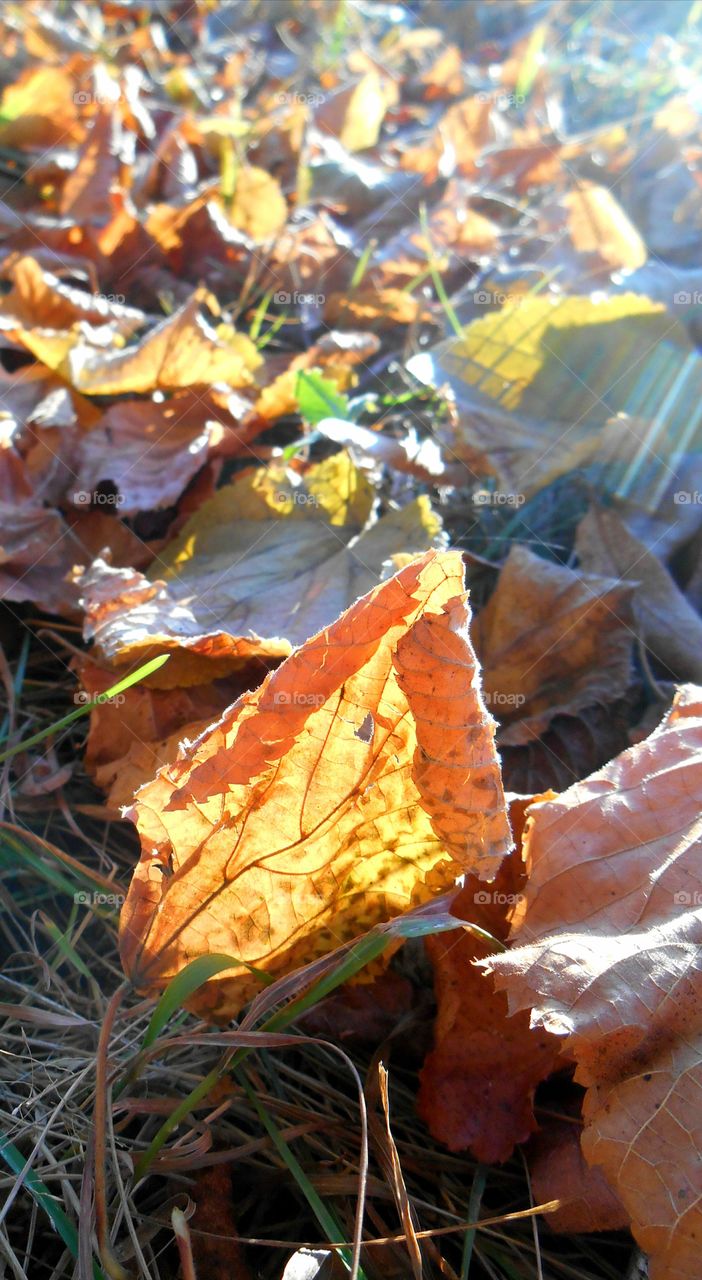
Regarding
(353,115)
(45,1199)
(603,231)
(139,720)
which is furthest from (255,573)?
(353,115)

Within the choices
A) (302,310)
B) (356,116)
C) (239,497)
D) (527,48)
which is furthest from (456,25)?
(239,497)

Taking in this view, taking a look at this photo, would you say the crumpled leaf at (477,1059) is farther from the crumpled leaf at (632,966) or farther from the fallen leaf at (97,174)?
the fallen leaf at (97,174)

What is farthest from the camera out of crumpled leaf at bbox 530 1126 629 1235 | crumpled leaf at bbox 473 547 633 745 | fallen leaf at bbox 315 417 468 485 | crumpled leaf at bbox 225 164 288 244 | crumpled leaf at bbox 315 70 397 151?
crumpled leaf at bbox 315 70 397 151

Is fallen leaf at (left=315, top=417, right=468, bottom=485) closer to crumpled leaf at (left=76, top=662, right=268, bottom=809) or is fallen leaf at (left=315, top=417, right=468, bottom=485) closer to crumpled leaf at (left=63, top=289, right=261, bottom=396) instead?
crumpled leaf at (left=63, top=289, right=261, bottom=396)

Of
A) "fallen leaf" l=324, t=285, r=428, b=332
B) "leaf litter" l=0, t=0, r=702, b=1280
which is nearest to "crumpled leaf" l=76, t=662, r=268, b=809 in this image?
"leaf litter" l=0, t=0, r=702, b=1280

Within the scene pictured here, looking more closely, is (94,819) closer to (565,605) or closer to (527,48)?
(565,605)

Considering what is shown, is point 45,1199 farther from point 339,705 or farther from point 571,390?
point 571,390
